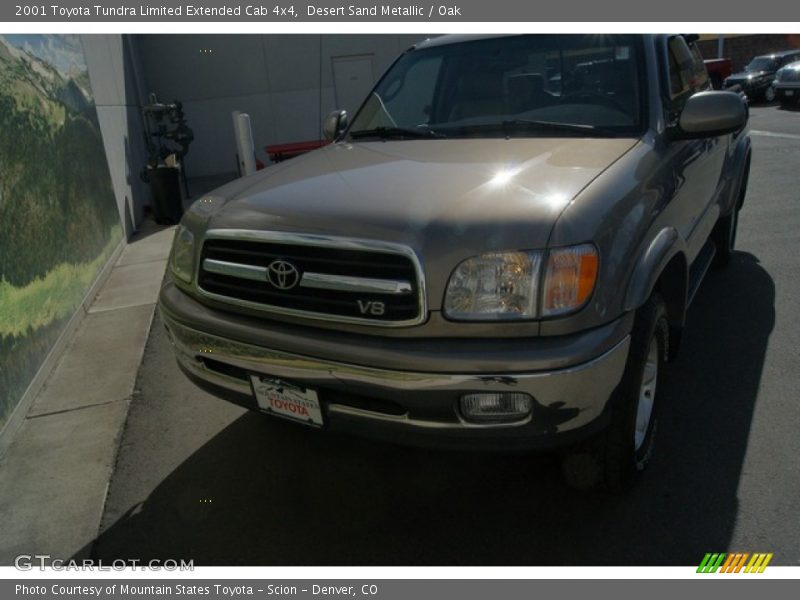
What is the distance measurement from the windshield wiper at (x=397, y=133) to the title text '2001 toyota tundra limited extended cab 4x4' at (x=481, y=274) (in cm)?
3

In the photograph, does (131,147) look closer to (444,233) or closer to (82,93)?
(82,93)

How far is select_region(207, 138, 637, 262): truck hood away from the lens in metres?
2.17

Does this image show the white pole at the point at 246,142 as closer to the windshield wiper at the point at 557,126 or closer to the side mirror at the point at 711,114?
the windshield wiper at the point at 557,126

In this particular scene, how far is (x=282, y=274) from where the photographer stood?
242cm

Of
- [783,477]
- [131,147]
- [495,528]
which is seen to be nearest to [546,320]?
[495,528]

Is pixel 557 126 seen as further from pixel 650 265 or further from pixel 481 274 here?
pixel 481 274

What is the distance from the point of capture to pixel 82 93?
7195mm

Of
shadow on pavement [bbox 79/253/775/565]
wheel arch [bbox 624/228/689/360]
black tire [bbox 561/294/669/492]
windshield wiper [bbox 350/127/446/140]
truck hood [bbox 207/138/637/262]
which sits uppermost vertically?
windshield wiper [bbox 350/127/446/140]

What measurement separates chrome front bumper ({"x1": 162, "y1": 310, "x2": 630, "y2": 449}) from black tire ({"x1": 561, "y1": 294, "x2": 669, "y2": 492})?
0.55ft

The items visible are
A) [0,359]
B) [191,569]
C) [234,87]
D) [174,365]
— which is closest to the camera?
[191,569]

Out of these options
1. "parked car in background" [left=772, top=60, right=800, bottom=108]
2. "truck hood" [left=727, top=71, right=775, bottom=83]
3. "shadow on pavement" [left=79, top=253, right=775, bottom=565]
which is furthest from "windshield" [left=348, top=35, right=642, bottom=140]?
"truck hood" [left=727, top=71, right=775, bottom=83]

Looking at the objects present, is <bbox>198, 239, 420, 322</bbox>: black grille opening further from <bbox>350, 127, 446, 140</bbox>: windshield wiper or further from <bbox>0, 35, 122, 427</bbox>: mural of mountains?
<bbox>0, 35, 122, 427</bbox>: mural of mountains

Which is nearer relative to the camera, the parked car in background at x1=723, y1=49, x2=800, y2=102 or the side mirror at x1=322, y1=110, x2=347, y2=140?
the side mirror at x1=322, y1=110, x2=347, y2=140

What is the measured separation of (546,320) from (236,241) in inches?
49.6
